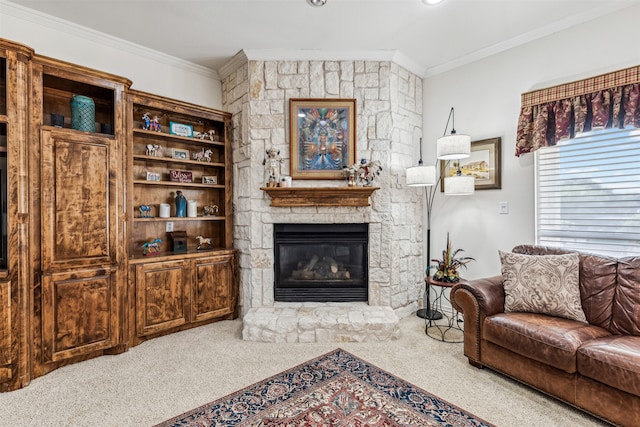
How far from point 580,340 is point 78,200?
3725 mm

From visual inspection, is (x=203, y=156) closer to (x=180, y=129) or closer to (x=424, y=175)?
(x=180, y=129)

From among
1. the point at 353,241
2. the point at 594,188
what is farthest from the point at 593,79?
the point at 353,241

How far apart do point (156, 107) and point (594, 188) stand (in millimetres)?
4142

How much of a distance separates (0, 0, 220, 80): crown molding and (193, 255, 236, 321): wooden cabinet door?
2.24 meters

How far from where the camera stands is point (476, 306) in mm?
2420

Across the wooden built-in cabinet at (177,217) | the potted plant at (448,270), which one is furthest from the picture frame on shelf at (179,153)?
the potted plant at (448,270)

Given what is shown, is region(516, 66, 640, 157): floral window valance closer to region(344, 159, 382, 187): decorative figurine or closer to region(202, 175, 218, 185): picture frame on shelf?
region(344, 159, 382, 187): decorative figurine

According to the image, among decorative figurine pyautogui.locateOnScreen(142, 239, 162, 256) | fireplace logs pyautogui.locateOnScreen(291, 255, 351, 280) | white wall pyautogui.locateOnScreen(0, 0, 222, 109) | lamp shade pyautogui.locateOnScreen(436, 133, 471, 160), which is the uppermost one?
white wall pyautogui.locateOnScreen(0, 0, 222, 109)

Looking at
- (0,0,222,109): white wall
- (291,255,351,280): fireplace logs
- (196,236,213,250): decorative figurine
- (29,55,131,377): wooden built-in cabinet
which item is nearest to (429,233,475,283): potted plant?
(291,255,351,280): fireplace logs

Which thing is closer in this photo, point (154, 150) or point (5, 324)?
point (5, 324)

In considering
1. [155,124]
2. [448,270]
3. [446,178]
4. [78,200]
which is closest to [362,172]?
[446,178]

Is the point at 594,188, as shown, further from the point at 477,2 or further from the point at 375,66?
the point at 375,66

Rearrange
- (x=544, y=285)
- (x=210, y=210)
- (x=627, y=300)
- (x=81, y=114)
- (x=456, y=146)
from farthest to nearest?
(x=210, y=210) → (x=456, y=146) → (x=81, y=114) → (x=544, y=285) → (x=627, y=300)

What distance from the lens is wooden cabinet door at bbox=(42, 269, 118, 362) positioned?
237cm
